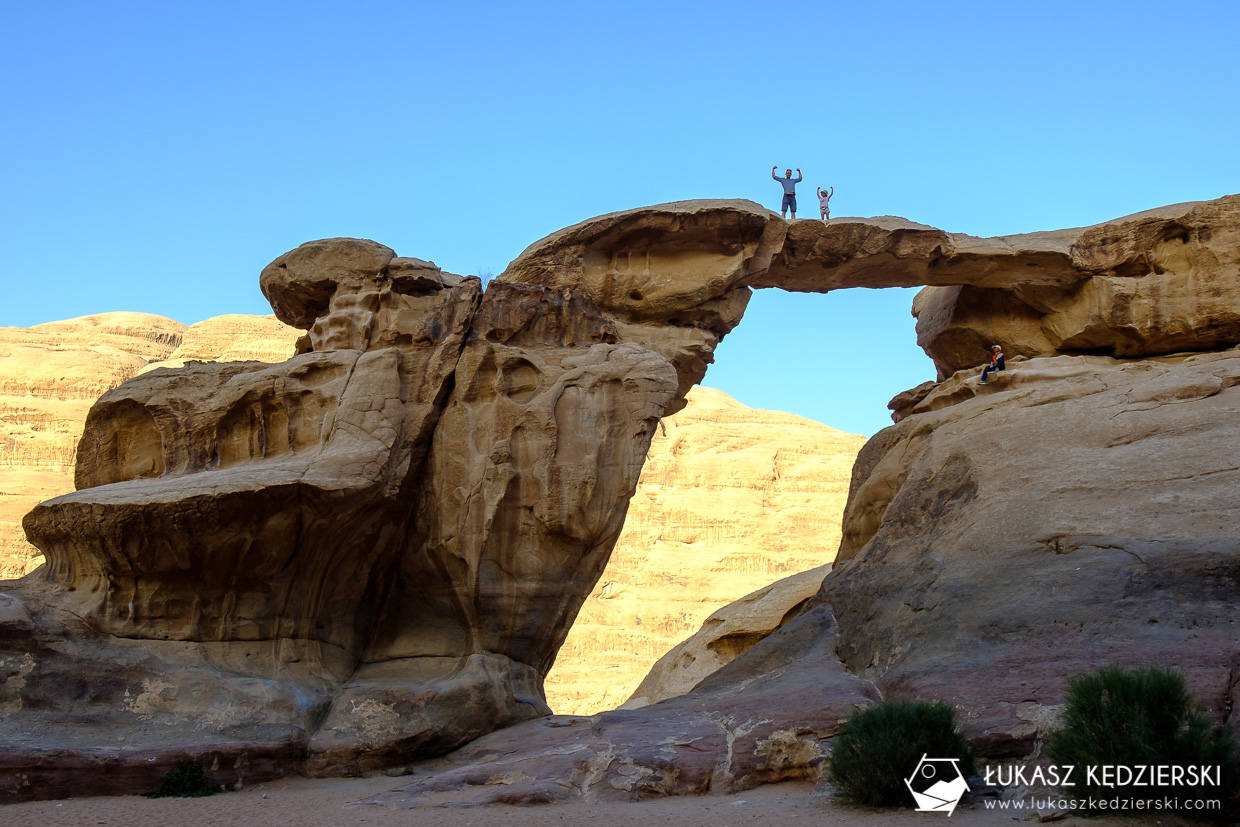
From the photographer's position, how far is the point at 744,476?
60969 mm

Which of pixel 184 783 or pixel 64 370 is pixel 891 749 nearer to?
pixel 184 783

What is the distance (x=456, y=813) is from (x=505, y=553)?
511 centimetres

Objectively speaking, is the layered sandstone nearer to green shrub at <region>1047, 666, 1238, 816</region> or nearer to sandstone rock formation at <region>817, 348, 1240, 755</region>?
sandstone rock formation at <region>817, 348, 1240, 755</region>

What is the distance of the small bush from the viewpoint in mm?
12281

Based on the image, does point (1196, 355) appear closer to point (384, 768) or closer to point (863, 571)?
point (863, 571)

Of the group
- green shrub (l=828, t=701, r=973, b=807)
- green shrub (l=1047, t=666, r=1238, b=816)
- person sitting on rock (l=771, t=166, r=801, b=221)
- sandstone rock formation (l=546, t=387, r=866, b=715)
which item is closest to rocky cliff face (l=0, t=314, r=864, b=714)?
sandstone rock formation (l=546, t=387, r=866, b=715)

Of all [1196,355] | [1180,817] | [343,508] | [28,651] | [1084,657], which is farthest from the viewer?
[1196,355]

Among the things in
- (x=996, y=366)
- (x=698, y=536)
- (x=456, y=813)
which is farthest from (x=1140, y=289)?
(x=698, y=536)

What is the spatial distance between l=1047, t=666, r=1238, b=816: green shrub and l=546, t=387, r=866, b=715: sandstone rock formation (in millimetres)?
37757

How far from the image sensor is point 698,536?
57844mm

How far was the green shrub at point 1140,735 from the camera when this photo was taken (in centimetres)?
A: 864

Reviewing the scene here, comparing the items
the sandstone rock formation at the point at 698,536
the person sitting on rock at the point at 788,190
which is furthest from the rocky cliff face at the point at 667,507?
the person sitting on rock at the point at 788,190

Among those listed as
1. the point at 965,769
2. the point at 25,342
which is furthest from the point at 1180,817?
the point at 25,342

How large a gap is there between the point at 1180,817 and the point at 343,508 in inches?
381
